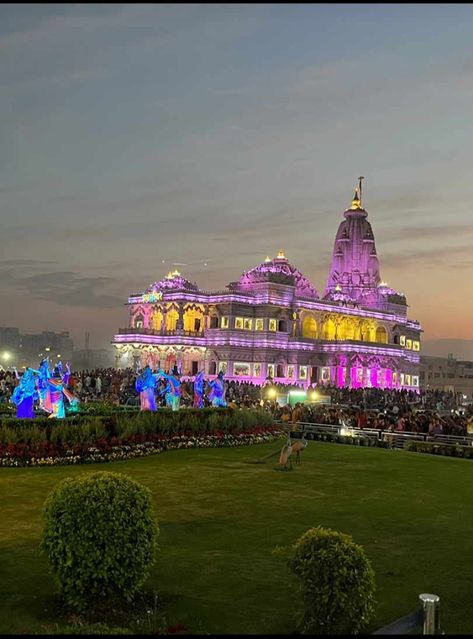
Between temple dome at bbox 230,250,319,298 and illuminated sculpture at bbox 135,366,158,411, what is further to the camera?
temple dome at bbox 230,250,319,298

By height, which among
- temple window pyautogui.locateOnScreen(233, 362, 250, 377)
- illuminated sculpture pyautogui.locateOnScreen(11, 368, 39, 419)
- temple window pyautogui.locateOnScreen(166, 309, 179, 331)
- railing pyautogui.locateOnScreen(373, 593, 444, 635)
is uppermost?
temple window pyautogui.locateOnScreen(166, 309, 179, 331)

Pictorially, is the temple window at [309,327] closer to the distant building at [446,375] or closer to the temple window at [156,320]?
the temple window at [156,320]

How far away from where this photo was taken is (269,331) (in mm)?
68000

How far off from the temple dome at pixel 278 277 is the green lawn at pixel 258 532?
170 feet

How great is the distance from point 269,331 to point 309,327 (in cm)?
983

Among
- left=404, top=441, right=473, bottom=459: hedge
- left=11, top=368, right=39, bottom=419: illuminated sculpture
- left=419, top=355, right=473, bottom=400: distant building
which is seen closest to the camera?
left=11, top=368, right=39, bottom=419: illuminated sculpture

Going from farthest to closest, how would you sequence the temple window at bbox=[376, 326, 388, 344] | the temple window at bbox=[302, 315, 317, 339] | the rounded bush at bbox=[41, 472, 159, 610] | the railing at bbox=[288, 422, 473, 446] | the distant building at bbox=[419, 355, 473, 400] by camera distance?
the distant building at bbox=[419, 355, 473, 400] < the temple window at bbox=[376, 326, 388, 344] < the temple window at bbox=[302, 315, 317, 339] < the railing at bbox=[288, 422, 473, 446] < the rounded bush at bbox=[41, 472, 159, 610]

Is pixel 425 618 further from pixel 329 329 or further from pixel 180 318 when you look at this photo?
pixel 329 329

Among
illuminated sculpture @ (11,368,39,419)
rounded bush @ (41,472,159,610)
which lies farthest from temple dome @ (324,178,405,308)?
rounded bush @ (41,472,159,610)

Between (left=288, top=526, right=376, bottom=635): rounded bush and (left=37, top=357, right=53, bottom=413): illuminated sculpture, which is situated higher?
(left=37, top=357, right=53, bottom=413): illuminated sculpture

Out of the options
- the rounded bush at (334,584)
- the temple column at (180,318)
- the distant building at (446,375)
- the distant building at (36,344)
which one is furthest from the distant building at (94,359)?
the rounded bush at (334,584)

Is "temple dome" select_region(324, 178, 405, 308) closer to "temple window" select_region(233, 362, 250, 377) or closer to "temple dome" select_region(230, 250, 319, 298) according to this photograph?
"temple dome" select_region(230, 250, 319, 298)

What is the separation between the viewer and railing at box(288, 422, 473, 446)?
23.6 meters

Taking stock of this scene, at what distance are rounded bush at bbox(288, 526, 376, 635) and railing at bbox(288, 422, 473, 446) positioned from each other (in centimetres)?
1811
